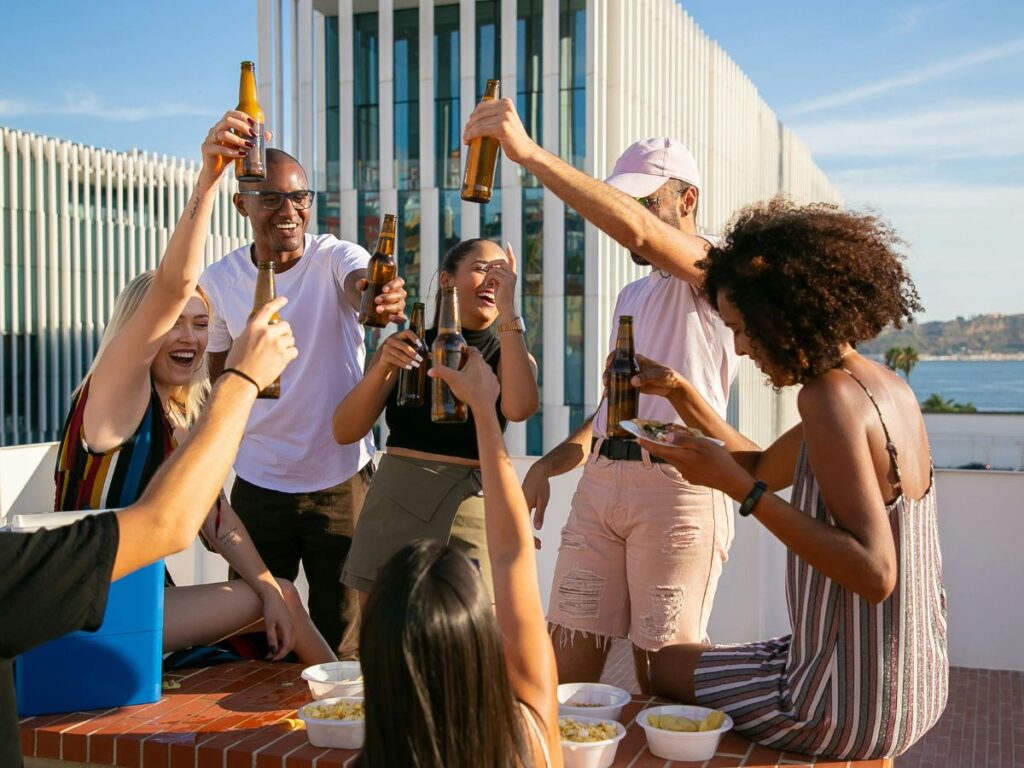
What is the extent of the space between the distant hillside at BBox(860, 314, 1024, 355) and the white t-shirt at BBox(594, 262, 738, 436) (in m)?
109

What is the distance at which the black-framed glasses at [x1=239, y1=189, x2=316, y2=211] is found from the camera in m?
3.22

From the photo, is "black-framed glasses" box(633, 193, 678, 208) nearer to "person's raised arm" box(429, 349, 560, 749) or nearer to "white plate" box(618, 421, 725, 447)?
"white plate" box(618, 421, 725, 447)

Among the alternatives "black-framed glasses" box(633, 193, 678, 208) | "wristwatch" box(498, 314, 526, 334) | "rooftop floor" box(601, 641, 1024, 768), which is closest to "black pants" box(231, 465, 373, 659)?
"wristwatch" box(498, 314, 526, 334)

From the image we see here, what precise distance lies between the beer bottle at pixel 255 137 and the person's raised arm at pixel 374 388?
602 mm

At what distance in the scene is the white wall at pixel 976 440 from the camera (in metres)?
41.9

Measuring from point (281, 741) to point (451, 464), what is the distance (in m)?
1.14

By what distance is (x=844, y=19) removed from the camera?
212ft

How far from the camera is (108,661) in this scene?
91.4 inches

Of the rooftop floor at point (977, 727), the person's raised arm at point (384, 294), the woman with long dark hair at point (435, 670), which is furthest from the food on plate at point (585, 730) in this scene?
the rooftop floor at point (977, 727)

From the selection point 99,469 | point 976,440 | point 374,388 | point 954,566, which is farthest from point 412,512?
point 976,440

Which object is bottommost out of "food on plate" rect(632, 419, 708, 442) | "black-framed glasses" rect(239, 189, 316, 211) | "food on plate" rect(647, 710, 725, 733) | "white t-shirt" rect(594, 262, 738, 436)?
"food on plate" rect(647, 710, 725, 733)

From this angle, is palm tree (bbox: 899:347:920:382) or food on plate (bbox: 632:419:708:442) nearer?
food on plate (bbox: 632:419:708:442)

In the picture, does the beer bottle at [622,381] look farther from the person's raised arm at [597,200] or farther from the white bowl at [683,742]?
the white bowl at [683,742]

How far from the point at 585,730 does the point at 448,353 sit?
1266 millimetres
